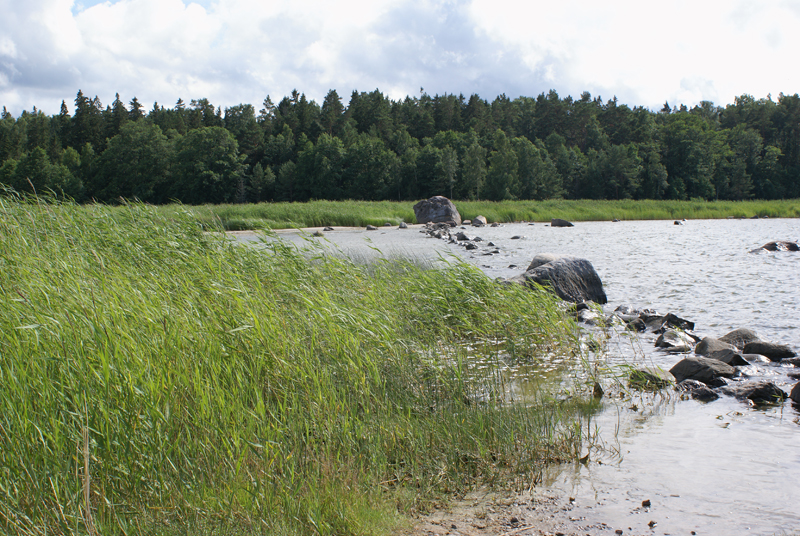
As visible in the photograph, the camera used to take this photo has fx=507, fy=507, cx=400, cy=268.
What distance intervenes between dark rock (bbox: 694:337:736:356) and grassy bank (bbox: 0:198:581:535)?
329 cm

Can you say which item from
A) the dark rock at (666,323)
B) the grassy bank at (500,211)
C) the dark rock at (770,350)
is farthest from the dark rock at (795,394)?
the grassy bank at (500,211)

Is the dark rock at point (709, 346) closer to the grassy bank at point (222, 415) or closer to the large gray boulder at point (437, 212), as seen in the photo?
the grassy bank at point (222, 415)

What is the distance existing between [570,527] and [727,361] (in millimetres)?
4972

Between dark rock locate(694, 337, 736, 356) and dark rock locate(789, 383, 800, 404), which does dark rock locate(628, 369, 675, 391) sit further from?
dark rock locate(694, 337, 736, 356)

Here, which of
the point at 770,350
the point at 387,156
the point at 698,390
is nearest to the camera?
the point at 698,390

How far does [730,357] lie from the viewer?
6.90 m

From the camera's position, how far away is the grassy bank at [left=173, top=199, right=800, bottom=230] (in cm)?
3706

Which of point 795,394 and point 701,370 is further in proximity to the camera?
point 701,370

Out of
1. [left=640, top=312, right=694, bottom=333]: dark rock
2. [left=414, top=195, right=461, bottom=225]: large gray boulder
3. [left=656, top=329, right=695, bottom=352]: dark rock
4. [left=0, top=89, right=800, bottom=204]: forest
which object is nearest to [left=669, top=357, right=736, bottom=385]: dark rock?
[left=656, top=329, right=695, bottom=352]: dark rock

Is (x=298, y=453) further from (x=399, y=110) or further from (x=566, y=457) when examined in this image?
(x=399, y=110)

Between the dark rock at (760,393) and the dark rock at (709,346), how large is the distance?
1409 millimetres

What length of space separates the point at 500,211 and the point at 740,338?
38129mm

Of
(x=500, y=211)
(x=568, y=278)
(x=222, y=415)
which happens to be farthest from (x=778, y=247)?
(x=500, y=211)

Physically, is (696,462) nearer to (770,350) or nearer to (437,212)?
(770,350)
